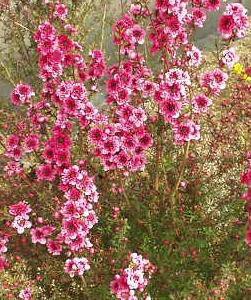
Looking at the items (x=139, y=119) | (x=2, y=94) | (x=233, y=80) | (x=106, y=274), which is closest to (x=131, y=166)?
(x=139, y=119)

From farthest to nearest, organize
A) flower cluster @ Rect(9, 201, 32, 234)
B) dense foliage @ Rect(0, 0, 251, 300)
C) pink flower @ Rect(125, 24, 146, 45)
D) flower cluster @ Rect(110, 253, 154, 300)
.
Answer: pink flower @ Rect(125, 24, 146, 45), flower cluster @ Rect(9, 201, 32, 234), dense foliage @ Rect(0, 0, 251, 300), flower cluster @ Rect(110, 253, 154, 300)

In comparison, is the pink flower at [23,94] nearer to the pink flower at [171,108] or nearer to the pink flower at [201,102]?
the pink flower at [171,108]

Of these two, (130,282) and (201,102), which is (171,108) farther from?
(130,282)

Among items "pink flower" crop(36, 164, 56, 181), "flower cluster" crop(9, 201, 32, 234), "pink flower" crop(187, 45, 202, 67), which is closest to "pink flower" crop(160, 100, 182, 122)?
"pink flower" crop(187, 45, 202, 67)

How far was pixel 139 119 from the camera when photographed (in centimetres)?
439

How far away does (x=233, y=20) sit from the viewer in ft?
13.5

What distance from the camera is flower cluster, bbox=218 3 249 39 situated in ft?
13.5

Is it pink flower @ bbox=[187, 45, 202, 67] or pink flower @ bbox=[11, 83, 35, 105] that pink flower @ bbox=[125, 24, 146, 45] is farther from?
pink flower @ bbox=[11, 83, 35, 105]

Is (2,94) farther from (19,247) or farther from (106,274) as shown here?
(106,274)

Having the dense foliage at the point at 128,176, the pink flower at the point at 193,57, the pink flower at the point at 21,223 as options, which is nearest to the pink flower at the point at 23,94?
the dense foliage at the point at 128,176

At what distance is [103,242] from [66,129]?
160 cm

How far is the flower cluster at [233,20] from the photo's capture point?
4.11 meters

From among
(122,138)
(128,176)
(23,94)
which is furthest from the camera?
(128,176)

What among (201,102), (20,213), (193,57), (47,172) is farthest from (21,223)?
(193,57)
